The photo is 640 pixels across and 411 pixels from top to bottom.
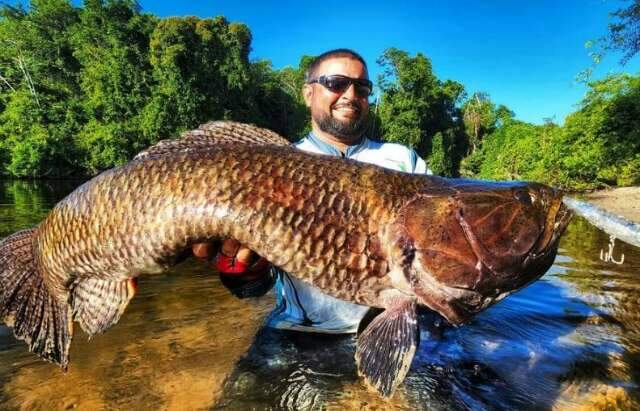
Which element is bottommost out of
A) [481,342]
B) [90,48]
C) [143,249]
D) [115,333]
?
[115,333]

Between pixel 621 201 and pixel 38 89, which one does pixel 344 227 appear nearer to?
pixel 621 201

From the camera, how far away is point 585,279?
677 centimetres

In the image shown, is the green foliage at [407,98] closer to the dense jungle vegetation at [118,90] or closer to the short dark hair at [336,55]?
the dense jungle vegetation at [118,90]

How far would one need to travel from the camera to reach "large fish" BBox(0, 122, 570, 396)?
6.59ft

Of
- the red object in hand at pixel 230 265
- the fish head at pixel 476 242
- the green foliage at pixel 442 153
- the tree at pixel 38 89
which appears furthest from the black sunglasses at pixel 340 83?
the green foliage at pixel 442 153

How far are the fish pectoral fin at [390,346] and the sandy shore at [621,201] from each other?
46.8 feet

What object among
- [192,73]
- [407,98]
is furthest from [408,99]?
[192,73]

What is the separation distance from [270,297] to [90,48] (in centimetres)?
3525

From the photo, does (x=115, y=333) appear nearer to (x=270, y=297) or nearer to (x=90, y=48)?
(x=270, y=297)

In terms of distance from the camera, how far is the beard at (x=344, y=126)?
397 centimetres

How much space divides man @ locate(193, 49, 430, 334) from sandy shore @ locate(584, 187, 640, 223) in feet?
42.4

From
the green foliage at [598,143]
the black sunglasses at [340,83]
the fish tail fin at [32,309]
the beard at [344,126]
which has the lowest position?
the fish tail fin at [32,309]

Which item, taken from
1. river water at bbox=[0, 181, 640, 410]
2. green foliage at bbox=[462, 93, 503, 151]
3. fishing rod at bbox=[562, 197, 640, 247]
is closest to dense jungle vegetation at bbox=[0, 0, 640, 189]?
green foliage at bbox=[462, 93, 503, 151]

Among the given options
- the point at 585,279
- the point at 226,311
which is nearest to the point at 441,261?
the point at 226,311
